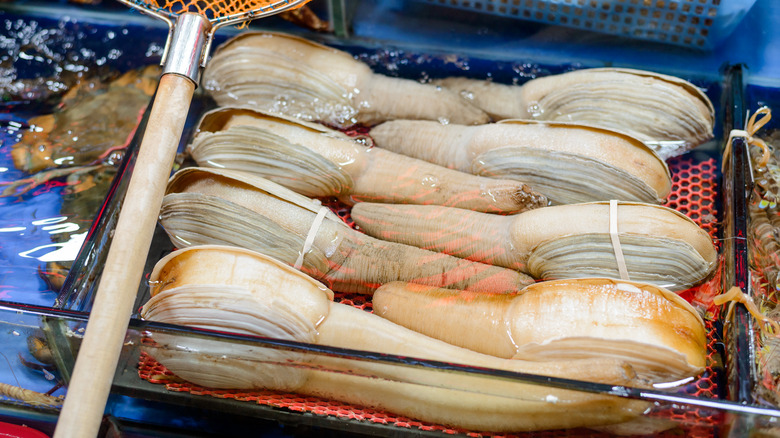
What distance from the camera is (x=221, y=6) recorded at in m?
1.56

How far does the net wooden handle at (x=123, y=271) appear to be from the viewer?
3.44 ft

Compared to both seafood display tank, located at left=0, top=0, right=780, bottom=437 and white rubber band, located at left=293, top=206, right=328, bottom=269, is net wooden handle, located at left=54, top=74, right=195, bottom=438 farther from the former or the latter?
white rubber band, located at left=293, top=206, right=328, bottom=269

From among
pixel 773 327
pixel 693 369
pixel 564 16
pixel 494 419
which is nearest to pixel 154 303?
pixel 494 419

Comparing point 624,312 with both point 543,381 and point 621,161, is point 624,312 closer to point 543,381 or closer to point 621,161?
point 543,381

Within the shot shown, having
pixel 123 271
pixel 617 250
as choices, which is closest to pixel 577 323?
pixel 617 250

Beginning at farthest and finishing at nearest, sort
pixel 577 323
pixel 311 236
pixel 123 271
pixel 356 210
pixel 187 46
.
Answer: pixel 356 210
pixel 311 236
pixel 187 46
pixel 577 323
pixel 123 271

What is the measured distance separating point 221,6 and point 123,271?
76cm

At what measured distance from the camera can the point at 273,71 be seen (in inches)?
73.5

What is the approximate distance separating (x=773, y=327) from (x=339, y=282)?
3.13ft

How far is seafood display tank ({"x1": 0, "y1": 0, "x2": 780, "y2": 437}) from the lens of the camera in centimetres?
118

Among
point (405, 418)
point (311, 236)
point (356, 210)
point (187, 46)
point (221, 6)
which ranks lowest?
point (405, 418)

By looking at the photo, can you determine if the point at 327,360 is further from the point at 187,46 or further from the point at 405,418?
the point at 187,46

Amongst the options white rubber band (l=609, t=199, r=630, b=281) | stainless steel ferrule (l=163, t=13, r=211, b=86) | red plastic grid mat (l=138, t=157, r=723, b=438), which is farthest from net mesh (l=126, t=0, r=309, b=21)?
white rubber band (l=609, t=199, r=630, b=281)

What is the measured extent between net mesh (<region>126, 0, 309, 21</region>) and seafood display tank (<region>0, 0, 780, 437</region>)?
271mm
